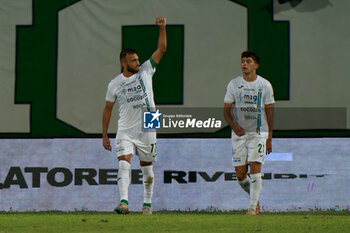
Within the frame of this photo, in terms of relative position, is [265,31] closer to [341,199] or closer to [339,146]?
[339,146]

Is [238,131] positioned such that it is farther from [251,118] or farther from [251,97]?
[251,97]

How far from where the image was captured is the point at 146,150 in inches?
365

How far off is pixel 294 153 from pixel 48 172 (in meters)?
4.19

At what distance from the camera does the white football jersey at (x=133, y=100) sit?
9.12 metres

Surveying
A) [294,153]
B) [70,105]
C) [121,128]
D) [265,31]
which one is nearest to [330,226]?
[121,128]

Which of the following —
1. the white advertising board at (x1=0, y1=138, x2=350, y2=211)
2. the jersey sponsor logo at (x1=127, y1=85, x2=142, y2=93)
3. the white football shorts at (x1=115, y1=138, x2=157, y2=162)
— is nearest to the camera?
the white football shorts at (x1=115, y1=138, x2=157, y2=162)

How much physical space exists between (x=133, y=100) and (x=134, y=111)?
5.9 inches

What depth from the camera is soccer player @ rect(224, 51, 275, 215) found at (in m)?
9.42

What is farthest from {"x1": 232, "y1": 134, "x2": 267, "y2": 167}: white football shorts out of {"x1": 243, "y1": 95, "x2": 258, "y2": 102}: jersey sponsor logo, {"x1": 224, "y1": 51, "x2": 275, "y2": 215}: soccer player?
{"x1": 243, "y1": 95, "x2": 258, "y2": 102}: jersey sponsor logo

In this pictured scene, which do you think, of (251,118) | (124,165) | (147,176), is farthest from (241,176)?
(124,165)

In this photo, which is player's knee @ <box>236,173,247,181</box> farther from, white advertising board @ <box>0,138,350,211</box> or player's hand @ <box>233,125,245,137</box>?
white advertising board @ <box>0,138,350,211</box>

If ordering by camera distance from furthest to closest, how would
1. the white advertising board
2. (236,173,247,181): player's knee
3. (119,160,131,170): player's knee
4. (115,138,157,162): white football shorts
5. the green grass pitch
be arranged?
the white advertising board < (236,173,247,181): player's knee < (115,138,157,162): white football shorts < (119,160,131,170): player's knee < the green grass pitch

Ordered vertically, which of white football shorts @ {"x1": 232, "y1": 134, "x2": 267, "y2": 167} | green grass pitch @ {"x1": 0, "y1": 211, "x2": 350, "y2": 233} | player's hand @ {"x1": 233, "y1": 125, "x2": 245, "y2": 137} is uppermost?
player's hand @ {"x1": 233, "y1": 125, "x2": 245, "y2": 137}

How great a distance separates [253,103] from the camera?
9508 millimetres
